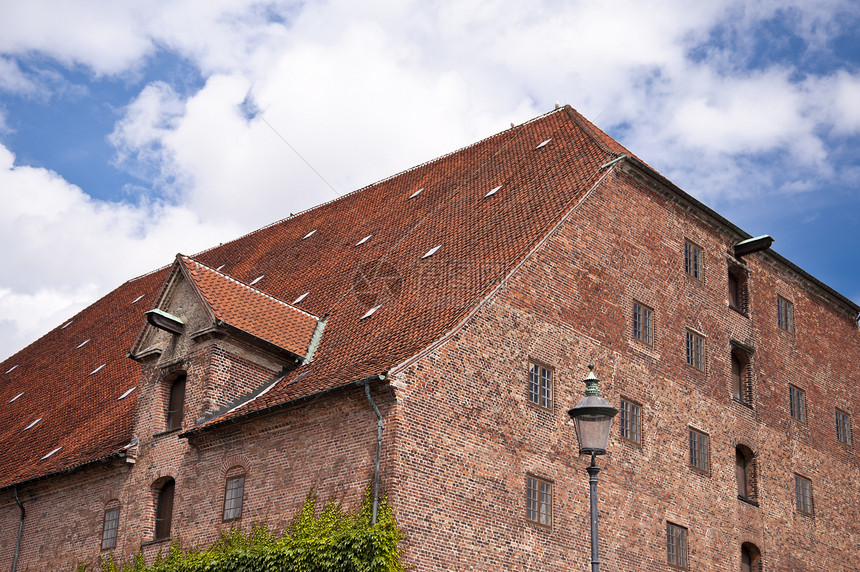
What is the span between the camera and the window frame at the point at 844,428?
32.4 metres

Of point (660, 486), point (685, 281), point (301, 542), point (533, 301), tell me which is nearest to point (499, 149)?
point (685, 281)

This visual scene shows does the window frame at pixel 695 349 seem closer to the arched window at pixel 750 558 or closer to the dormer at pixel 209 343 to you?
the arched window at pixel 750 558

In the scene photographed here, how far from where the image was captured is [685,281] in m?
28.2

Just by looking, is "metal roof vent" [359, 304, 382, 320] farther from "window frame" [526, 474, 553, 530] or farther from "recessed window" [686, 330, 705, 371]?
"recessed window" [686, 330, 705, 371]

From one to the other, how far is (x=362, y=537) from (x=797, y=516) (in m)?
14.9

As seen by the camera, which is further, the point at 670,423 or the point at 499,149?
the point at 499,149

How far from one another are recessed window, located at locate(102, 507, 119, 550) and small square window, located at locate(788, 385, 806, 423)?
732 inches

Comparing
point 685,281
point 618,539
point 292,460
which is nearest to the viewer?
point 292,460

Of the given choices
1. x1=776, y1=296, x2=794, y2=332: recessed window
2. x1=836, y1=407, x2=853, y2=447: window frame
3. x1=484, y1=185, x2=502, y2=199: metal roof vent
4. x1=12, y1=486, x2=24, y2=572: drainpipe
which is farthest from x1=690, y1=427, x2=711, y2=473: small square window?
x1=12, y1=486, x2=24, y2=572: drainpipe

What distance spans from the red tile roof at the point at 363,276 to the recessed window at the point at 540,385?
2.14 m

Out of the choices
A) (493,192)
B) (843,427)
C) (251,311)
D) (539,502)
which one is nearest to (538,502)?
(539,502)

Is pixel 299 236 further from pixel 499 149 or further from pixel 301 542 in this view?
pixel 301 542

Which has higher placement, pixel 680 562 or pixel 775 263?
pixel 775 263

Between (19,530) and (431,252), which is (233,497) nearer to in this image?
(431,252)
